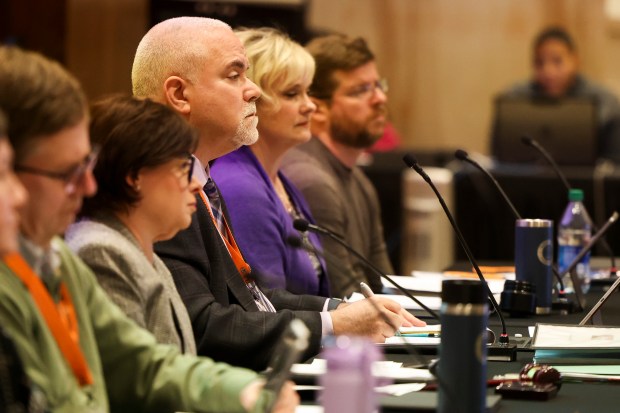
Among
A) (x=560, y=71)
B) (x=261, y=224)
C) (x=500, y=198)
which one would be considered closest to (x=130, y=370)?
(x=261, y=224)

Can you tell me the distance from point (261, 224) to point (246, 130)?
1.19 ft

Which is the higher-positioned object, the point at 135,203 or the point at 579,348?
the point at 135,203

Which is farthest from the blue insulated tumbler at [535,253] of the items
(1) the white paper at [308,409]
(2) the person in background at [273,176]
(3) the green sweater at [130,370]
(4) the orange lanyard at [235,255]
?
(3) the green sweater at [130,370]

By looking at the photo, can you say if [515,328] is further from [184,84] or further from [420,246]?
[420,246]

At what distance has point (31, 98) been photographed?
5.19ft

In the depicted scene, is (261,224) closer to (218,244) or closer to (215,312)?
(218,244)

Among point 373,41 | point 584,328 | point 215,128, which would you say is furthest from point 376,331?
point 373,41

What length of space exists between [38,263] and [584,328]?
141cm

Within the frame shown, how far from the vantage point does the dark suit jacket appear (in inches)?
94.8

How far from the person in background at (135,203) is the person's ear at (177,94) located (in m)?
0.76

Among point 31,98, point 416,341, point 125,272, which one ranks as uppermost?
point 31,98

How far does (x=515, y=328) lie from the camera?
9.50 ft

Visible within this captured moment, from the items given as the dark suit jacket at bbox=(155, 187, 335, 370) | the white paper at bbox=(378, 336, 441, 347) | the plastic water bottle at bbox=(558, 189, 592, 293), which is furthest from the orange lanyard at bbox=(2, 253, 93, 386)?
the plastic water bottle at bbox=(558, 189, 592, 293)

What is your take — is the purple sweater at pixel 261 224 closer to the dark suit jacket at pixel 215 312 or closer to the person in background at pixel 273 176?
the person in background at pixel 273 176
